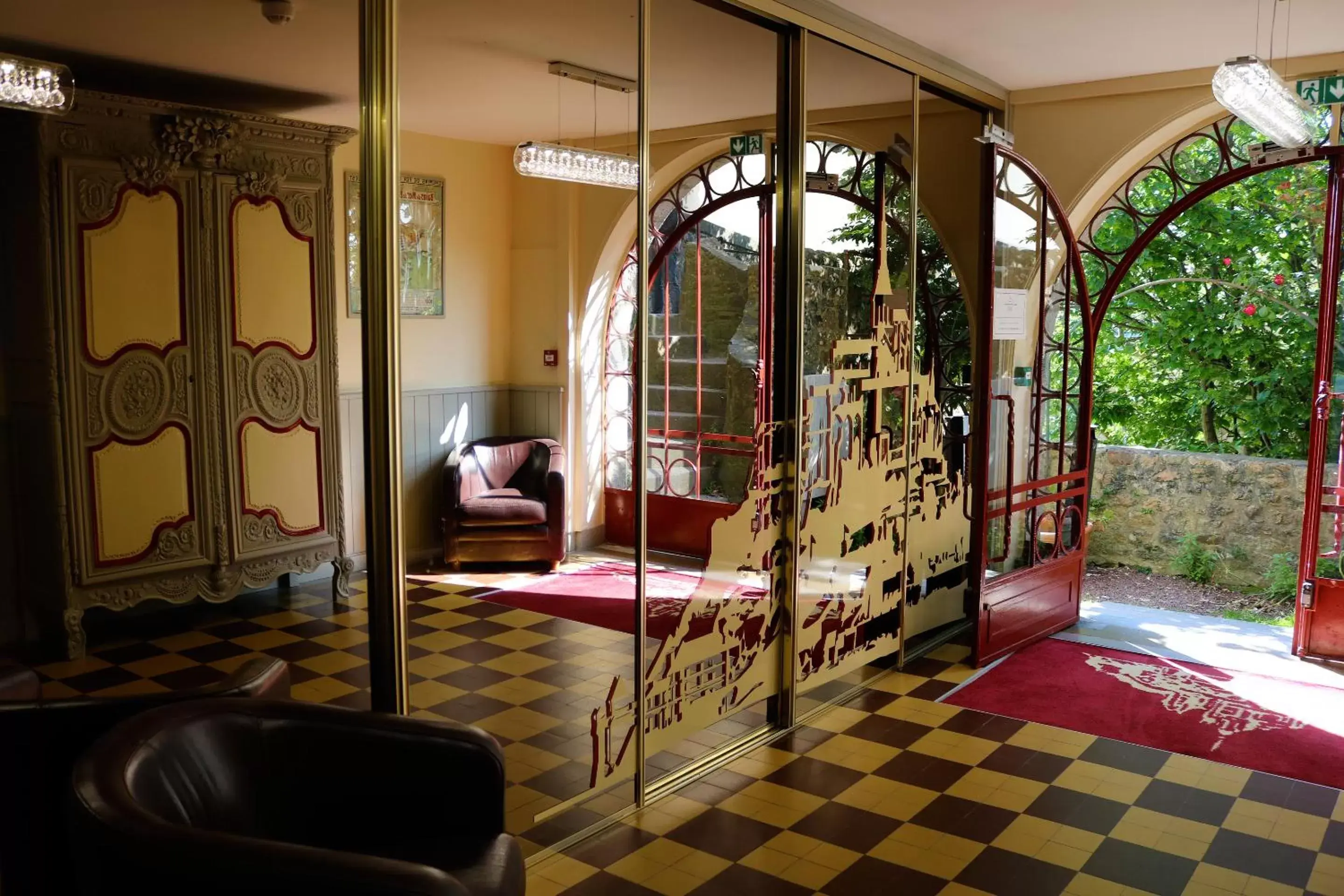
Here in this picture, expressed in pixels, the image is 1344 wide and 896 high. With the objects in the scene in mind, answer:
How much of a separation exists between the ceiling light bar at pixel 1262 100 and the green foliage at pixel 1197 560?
3.54 metres

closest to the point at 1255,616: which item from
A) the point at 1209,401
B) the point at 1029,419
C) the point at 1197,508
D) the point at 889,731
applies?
the point at 1197,508

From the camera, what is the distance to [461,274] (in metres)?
3.08

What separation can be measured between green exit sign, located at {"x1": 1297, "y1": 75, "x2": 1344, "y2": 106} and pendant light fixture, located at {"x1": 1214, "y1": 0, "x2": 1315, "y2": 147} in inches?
14.8

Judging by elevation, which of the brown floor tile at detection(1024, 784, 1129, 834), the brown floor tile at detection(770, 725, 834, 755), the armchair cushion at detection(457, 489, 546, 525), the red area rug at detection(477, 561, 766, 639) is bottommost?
the brown floor tile at detection(1024, 784, 1129, 834)

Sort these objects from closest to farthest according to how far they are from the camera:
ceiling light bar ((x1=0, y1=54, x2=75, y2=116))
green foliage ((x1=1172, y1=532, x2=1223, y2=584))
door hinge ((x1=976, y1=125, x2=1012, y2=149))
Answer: ceiling light bar ((x1=0, y1=54, x2=75, y2=116)), door hinge ((x1=976, y1=125, x2=1012, y2=149)), green foliage ((x1=1172, y1=532, x2=1223, y2=584))

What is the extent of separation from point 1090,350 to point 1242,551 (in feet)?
8.47

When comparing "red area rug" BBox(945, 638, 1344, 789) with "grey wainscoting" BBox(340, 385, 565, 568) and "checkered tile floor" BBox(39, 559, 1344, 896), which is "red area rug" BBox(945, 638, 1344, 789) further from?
"grey wainscoting" BBox(340, 385, 565, 568)

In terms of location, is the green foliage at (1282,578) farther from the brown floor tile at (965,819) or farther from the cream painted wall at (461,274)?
the cream painted wall at (461,274)

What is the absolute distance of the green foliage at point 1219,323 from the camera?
7.86 meters

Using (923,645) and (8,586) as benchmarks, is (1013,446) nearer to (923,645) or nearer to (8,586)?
(923,645)

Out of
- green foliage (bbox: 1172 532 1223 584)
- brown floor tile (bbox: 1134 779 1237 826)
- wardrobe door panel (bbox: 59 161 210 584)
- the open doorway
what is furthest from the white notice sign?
wardrobe door panel (bbox: 59 161 210 584)

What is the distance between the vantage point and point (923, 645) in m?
5.18

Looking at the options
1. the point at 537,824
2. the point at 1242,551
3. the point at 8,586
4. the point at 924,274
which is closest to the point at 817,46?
the point at 924,274

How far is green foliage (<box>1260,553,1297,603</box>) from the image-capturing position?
6848 mm
